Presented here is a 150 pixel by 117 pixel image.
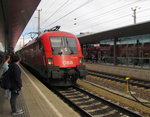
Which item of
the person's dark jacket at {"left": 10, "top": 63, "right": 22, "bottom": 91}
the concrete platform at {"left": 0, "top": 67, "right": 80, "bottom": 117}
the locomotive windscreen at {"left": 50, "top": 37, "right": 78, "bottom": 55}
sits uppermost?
the locomotive windscreen at {"left": 50, "top": 37, "right": 78, "bottom": 55}

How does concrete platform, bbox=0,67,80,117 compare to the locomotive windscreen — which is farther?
the locomotive windscreen

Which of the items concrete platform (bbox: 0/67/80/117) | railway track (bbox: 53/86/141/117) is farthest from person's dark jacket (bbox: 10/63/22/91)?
railway track (bbox: 53/86/141/117)

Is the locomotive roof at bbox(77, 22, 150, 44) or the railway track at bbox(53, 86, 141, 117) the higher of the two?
the locomotive roof at bbox(77, 22, 150, 44)

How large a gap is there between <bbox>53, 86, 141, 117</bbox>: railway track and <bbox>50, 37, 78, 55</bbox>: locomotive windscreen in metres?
2.03

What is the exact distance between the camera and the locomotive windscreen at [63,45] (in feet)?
30.5

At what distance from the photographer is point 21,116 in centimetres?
450

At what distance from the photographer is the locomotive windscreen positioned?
9291 mm

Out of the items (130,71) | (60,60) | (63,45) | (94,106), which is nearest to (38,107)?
(94,106)

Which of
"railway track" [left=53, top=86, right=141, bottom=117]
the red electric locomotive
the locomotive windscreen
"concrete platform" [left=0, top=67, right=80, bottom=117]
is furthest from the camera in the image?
the locomotive windscreen

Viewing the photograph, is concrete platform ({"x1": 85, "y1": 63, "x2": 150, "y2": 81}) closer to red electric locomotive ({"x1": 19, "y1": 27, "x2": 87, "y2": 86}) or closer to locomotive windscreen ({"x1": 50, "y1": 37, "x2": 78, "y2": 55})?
red electric locomotive ({"x1": 19, "y1": 27, "x2": 87, "y2": 86})

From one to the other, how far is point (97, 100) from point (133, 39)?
1276 centimetres

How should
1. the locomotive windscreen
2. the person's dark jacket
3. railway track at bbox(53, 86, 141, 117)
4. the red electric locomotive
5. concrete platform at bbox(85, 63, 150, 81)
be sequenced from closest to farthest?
the person's dark jacket < railway track at bbox(53, 86, 141, 117) < the red electric locomotive < the locomotive windscreen < concrete platform at bbox(85, 63, 150, 81)

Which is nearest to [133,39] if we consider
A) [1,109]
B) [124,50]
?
[124,50]

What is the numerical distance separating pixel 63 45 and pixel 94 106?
Answer: 4.09 meters
